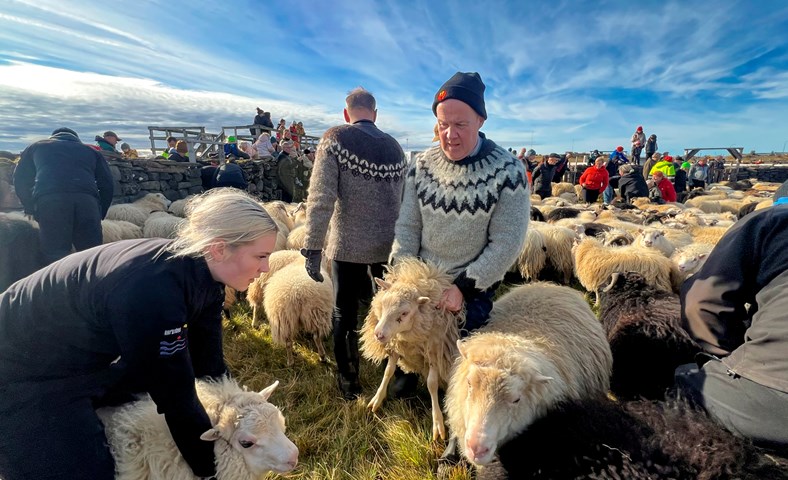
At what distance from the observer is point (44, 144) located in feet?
12.8

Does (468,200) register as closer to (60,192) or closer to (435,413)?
(435,413)

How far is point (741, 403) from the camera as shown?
60.2 inches

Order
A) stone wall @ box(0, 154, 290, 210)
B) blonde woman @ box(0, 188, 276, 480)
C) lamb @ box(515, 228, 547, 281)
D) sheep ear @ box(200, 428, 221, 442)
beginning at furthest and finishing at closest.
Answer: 1. stone wall @ box(0, 154, 290, 210)
2. lamb @ box(515, 228, 547, 281)
3. sheep ear @ box(200, 428, 221, 442)
4. blonde woman @ box(0, 188, 276, 480)

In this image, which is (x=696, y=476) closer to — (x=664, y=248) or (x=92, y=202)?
(x=664, y=248)

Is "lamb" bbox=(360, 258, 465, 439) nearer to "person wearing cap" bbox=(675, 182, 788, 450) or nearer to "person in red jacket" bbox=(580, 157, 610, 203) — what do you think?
"person wearing cap" bbox=(675, 182, 788, 450)

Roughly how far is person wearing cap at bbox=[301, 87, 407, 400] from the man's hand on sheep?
72 cm

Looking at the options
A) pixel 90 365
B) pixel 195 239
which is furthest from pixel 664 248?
pixel 90 365

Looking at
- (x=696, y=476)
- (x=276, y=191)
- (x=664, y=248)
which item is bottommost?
(x=276, y=191)

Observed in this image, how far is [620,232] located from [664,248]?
2.41 ft

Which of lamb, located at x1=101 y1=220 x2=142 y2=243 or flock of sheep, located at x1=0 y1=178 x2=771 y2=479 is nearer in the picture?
flock of sheep, located at x1=0 y1=178 x2=771 y2=479

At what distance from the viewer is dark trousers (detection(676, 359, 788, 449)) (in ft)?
4.66

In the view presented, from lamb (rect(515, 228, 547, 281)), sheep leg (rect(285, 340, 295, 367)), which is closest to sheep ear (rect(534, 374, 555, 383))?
sheep leg (rect(285, 340, 295, 367))

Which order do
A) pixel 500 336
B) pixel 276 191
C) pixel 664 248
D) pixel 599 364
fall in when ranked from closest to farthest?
1. pixel 500 336
2. pixel 599 364
3. pixel 664 248
4. pixel 276 191

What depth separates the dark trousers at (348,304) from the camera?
2881 mm
